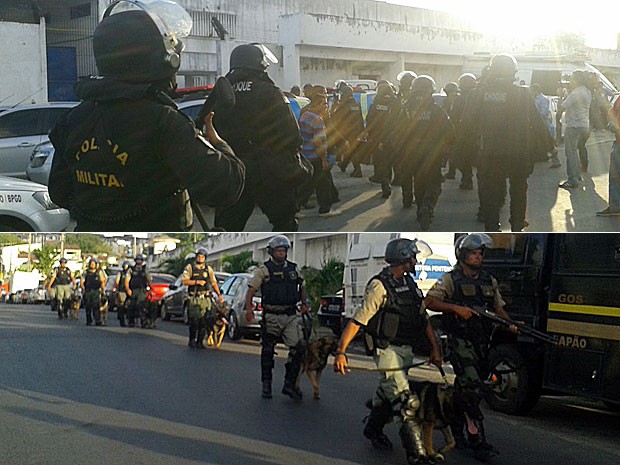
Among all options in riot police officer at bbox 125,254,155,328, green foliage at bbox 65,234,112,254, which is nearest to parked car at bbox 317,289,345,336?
riot police officer at bbox 125,254,155,328

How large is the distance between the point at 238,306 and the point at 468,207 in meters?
0.91

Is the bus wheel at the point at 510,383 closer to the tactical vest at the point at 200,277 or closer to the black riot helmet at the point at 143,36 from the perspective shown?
the tactical vest at the point at 200,277

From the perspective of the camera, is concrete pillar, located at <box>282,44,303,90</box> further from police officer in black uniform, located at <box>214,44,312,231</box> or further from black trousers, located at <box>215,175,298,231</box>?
black trousers, located at <box>215,175,298,231</box>

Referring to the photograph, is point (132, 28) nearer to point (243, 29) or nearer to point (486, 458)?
point (243, 29)

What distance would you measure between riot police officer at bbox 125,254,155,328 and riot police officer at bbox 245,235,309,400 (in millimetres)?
341

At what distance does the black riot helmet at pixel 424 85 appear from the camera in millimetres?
2594

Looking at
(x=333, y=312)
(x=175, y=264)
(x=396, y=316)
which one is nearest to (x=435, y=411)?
(x=396, y=316)

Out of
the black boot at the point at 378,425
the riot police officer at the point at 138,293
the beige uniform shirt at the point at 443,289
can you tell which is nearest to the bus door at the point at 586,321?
the beige uniform shirt at the point at 443,289

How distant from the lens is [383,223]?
8.54ft

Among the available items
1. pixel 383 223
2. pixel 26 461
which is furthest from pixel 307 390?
pixel 26 461

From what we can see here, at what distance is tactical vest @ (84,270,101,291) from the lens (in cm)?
292

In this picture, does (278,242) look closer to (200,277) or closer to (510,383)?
(200,277)

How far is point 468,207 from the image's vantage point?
2494mm

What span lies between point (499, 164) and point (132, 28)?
113 centimetres
